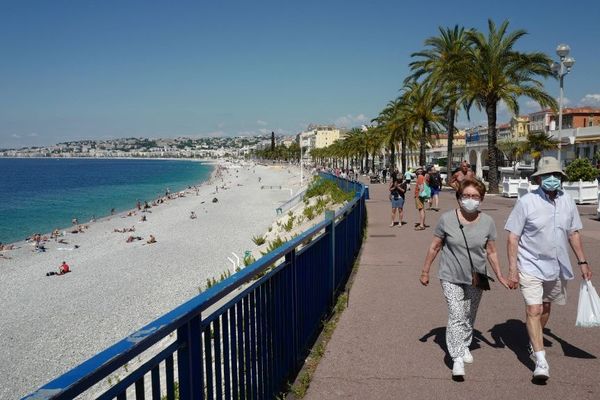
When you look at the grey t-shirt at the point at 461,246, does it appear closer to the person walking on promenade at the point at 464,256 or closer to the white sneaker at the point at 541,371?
the person walking on promenade at the point at 464,256

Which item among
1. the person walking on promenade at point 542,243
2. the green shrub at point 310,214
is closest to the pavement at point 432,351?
the person walking on promenade at point 542,243

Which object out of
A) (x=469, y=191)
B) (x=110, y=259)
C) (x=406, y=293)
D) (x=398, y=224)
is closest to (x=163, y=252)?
(x=110, y=259)

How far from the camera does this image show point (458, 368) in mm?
4320

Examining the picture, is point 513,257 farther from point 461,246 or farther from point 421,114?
point 421,114

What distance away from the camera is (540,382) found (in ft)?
13.9

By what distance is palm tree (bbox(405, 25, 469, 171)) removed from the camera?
25.8m

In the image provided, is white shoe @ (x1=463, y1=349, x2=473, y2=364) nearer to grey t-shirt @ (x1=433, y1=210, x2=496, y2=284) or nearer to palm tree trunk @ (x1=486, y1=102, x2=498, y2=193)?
grey t-shirt @ (x1=433, y1=210, x2=496, y2=284)

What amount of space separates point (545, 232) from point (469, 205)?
0.66 meters

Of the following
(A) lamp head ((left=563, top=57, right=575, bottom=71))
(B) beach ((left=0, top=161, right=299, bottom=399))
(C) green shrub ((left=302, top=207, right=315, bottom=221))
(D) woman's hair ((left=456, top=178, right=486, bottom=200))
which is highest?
(A) lamp head ((left=563, top=57, right=575, bottom=71))

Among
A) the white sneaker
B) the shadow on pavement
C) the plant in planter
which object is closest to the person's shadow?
the shadow on pavement

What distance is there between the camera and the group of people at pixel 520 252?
441 cm

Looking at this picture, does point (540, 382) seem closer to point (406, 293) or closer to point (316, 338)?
point (316, 338)

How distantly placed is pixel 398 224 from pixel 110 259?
1454 centimetres

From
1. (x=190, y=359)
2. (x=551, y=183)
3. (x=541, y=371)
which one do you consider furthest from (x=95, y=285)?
(x=190, y=359)
